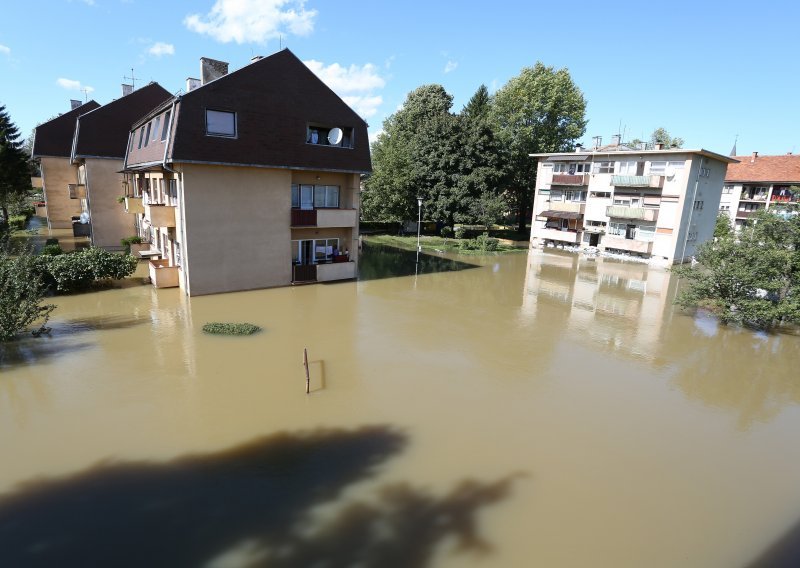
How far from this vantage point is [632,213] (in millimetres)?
39219

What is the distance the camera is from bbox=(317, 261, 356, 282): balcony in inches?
985

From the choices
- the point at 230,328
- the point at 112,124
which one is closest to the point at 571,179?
the point at 230,328

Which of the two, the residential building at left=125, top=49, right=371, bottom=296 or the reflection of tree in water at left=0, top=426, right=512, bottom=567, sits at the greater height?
the residential building at left=125, top=49, right=371, bottom=296

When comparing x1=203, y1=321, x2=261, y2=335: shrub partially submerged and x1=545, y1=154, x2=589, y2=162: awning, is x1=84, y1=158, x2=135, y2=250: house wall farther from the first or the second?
x1=545, y1=154, x2=589, y2=162: awning

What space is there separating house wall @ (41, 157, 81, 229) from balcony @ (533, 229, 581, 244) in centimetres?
4274

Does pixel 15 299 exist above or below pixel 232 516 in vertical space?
above

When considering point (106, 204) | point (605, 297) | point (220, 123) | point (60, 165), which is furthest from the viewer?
point (60, 165)

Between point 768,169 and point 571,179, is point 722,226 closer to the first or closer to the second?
point 768,169

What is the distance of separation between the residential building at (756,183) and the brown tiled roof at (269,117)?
50084mm

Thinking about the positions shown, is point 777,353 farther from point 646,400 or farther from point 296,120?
point 296,120

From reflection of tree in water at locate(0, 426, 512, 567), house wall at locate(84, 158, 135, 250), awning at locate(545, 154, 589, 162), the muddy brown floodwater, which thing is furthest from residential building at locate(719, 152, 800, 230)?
house wall at locate(84, 158, 135, 250)

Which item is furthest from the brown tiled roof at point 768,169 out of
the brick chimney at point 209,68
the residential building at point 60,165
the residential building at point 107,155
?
the residential building at point 60,165

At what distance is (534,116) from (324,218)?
37.1 m

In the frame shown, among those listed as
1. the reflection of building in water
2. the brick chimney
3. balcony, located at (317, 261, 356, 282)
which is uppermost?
the brick chimney
